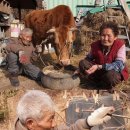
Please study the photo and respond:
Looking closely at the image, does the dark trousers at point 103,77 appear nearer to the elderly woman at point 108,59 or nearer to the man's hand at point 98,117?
the elderly woman at point 108,59

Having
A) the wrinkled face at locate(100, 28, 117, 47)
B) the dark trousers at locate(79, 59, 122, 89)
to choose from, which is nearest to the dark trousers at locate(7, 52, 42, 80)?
the dark trousers at locate(79, 59, 122, 89)

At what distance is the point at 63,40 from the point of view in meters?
7.59

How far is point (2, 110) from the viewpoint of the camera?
5285 mm

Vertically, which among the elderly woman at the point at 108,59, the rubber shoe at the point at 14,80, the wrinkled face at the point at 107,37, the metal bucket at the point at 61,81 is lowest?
the rubber shoe at the point at 14,80

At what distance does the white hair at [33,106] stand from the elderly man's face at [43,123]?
1.6 inches

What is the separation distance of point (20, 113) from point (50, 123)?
0.23 meters

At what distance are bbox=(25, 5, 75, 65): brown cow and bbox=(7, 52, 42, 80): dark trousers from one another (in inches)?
23.9

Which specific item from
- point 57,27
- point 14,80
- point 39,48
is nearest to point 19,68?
point 14,80

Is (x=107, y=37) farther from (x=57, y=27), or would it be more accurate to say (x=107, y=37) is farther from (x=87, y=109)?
(x=57, y=27)

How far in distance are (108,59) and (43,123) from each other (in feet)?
12.0

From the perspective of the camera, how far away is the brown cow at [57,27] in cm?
757

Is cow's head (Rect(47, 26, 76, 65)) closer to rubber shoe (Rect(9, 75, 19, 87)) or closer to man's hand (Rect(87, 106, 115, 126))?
rubber shoe (Rect(9, 75, 19, 87))

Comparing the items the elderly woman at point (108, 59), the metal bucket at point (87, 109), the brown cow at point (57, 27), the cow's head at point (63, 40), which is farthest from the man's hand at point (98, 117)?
the cow's head at point (63, 40)

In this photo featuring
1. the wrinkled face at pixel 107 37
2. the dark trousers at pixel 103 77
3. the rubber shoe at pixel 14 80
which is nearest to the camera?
the wrinkled face at pixel 107 37
